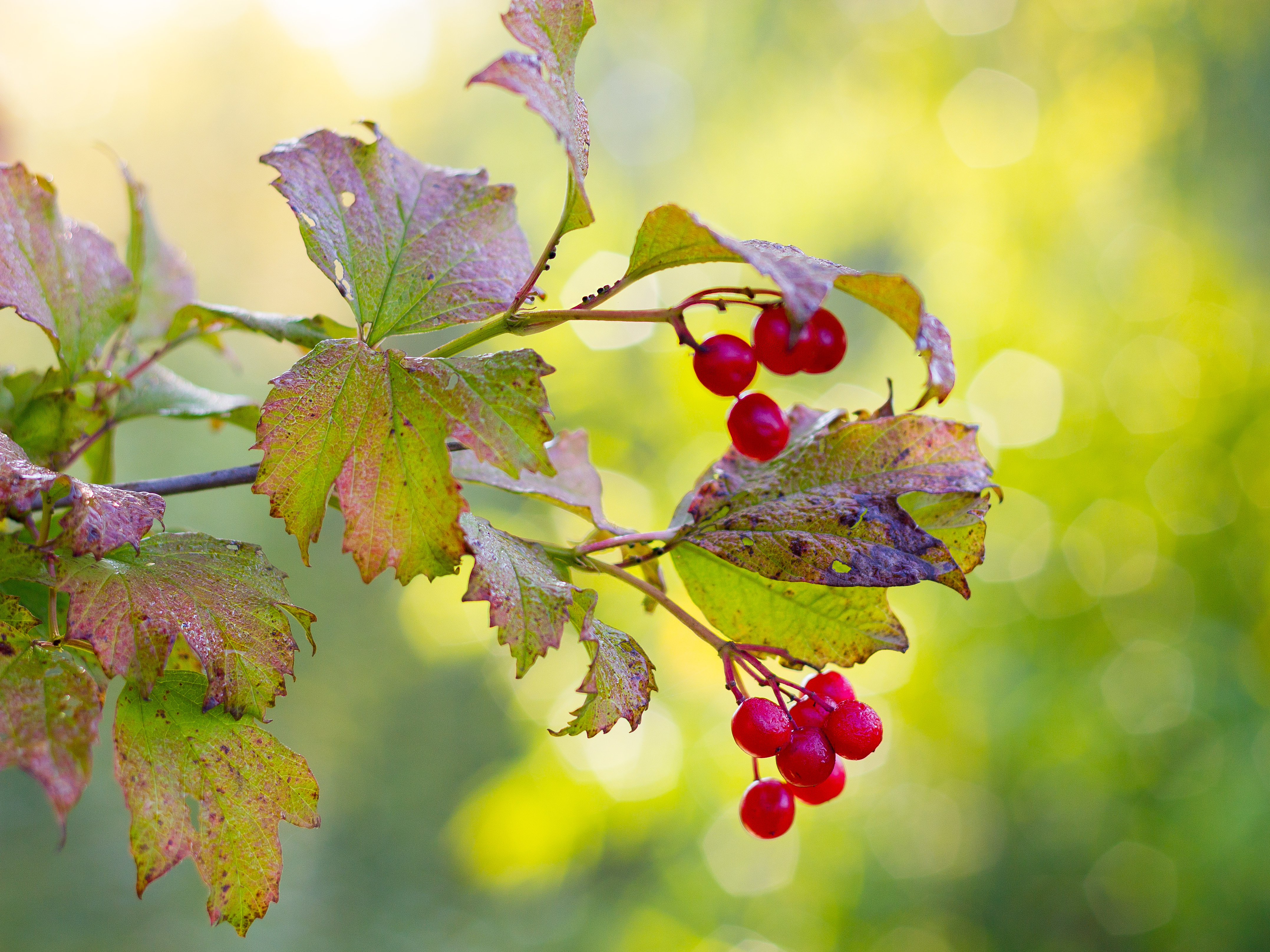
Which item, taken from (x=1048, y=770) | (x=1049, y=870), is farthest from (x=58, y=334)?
(x=1049, y=870)

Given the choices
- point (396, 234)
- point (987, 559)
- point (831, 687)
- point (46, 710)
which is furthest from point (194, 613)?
point (987, 559)

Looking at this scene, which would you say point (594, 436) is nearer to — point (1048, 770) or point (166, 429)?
point (1048, 770)

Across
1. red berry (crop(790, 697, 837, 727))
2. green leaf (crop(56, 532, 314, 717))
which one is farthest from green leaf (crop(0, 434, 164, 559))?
red berry (crop(790, 697, 837, 727))

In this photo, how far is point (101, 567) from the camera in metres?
0.27

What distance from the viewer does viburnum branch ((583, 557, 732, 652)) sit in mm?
321

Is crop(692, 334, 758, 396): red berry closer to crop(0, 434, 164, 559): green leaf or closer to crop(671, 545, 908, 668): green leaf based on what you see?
crop(671, 545, 908, 668): green leaf

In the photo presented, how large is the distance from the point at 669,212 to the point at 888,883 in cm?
169

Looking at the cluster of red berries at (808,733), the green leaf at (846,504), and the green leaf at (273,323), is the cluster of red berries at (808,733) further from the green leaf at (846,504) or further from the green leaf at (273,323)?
the green leaf at (273,323)

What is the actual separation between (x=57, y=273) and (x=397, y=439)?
0.18 meters

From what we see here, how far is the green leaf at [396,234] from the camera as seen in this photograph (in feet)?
0.96

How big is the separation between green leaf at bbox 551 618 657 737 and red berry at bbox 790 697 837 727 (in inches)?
2.9

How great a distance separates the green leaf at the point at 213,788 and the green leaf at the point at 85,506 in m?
0.06

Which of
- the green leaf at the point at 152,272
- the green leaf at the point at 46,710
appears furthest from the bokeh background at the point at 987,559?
the green leaf at the point at 46,710

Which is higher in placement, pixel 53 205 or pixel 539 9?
pixel 539 9
